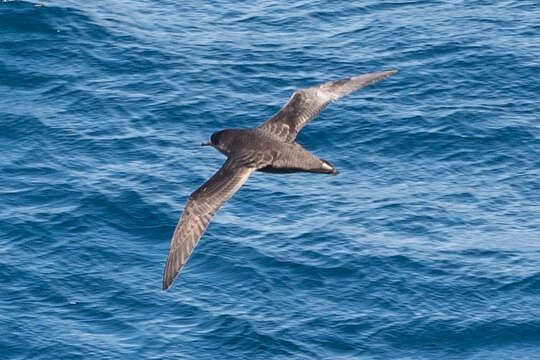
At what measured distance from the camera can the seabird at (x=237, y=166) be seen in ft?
82.5

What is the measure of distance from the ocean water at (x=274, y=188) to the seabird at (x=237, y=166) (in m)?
9.82

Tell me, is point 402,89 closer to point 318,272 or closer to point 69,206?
point 318,272

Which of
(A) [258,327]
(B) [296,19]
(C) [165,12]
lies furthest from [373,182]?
(C) [165,12]

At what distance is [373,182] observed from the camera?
1645 inches

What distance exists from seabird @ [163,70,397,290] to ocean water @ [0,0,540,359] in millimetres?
9824

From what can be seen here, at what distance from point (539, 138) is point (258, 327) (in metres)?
14.0

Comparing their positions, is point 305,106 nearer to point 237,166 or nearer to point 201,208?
point 237,166

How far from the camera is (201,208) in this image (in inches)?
1009

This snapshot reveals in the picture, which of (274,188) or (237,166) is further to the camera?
(274,188)

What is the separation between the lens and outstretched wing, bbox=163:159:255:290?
2497 centimetres

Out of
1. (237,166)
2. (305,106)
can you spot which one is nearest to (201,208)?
(237,166)

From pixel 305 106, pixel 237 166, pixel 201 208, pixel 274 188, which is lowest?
pixel 274 188

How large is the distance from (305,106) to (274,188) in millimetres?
13114

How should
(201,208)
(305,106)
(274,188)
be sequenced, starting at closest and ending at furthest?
(201,208) → (305,106) → (274,188)
